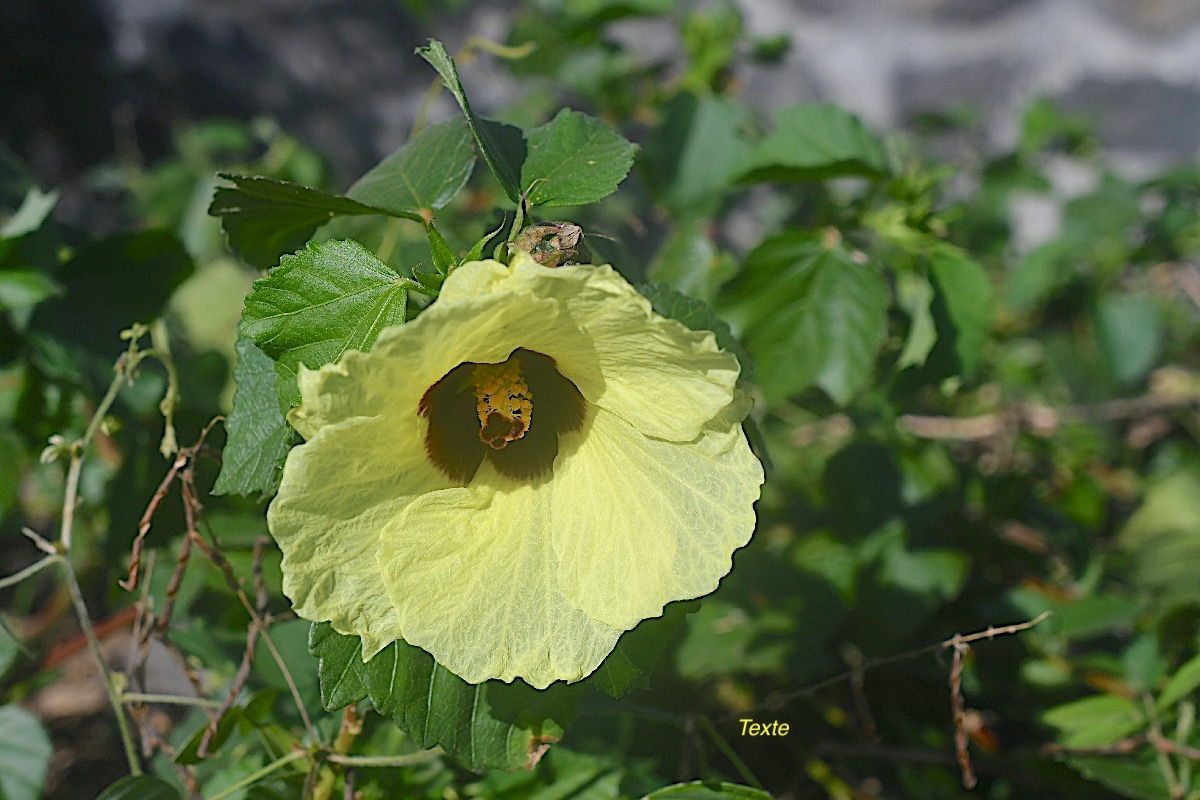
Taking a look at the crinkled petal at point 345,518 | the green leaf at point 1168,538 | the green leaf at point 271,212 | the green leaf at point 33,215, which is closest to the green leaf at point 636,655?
the crinkled petal at point 345,518

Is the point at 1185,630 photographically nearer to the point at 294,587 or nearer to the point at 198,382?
the point at 294,587

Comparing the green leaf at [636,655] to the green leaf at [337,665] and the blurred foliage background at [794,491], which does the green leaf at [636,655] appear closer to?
the blurred foliage background at [794,491]

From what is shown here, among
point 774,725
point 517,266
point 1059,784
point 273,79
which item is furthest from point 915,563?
point 273,79

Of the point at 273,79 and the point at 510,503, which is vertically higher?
the point at 510,503

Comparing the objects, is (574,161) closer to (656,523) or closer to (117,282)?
(656,523)

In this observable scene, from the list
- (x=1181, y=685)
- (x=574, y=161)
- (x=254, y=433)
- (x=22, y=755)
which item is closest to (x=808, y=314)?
(x=574, y=161)

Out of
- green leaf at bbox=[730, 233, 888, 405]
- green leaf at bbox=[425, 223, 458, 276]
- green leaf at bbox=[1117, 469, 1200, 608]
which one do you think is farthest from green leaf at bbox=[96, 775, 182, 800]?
green leaf at bbox=[1117, 469, 1200, 608]
